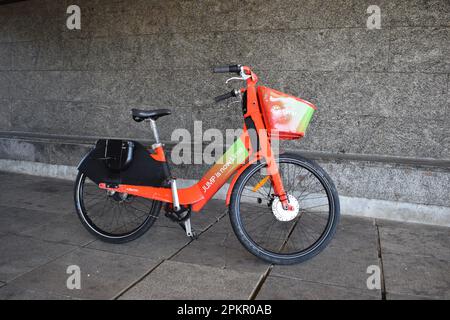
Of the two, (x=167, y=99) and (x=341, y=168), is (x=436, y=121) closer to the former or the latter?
(x=341, y=168)

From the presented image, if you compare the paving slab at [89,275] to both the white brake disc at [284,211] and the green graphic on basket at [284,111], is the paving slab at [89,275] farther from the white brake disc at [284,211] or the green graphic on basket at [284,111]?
the green graphic on basket at [284,111]

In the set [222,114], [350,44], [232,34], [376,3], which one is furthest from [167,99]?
[376,3]

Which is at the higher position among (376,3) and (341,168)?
(376,3)

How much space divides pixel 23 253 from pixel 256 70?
3.35m

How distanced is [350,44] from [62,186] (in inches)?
166

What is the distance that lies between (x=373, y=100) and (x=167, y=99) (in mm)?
2711

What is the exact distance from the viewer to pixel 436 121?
449cm

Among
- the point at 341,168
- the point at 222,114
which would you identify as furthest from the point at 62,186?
the point at 341,168

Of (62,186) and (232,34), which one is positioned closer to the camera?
(232,34)

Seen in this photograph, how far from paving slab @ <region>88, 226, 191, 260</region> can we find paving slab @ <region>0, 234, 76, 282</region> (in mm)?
319
